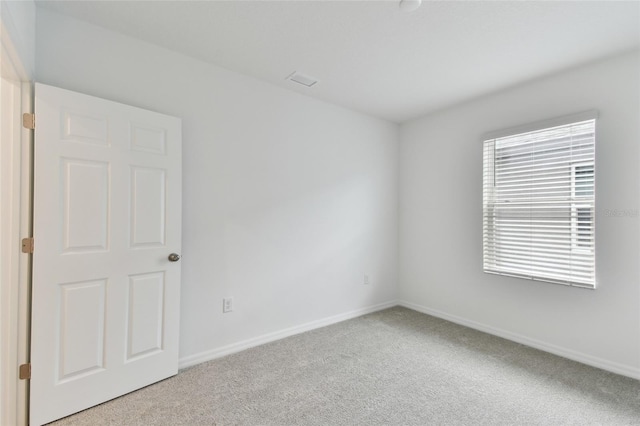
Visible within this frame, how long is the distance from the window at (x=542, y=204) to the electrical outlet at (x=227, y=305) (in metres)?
2.67

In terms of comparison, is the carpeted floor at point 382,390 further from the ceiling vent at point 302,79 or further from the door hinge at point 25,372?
the ceiling vent at point 302,79

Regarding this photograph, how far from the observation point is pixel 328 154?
3342 millimetres

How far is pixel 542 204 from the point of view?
2689 mm

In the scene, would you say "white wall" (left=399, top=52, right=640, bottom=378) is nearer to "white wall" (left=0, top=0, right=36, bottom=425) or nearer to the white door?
the white door

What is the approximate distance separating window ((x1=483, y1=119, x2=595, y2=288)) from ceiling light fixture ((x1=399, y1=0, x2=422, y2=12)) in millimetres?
1799

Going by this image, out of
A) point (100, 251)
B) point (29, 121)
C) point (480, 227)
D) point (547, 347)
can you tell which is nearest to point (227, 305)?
point (100, 251)

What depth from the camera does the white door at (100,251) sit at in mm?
1692

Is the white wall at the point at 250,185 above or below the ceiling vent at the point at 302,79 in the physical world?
below

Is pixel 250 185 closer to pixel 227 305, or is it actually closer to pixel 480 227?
pixel 227 305

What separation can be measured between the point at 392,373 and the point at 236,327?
4.62 ft

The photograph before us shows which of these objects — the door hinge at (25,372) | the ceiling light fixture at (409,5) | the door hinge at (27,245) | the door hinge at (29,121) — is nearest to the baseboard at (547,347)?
the ceiling light fixture at (409,5)

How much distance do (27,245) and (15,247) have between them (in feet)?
0.16

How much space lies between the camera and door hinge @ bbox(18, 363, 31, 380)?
165cm

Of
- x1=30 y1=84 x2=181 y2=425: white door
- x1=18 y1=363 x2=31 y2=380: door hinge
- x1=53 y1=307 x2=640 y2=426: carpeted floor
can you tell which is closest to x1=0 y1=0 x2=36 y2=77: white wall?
x1=30 y1=84 x2=181 y2=425: white door
